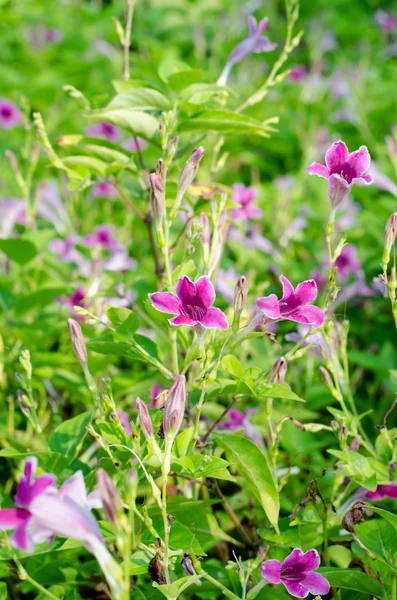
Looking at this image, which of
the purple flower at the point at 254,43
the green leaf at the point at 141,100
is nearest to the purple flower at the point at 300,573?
the green leaf at the point at 141,100

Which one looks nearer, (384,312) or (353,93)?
(384,312)

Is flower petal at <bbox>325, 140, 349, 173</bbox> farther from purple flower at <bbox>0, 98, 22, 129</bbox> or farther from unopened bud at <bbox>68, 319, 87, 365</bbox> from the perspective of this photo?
purple flower at <bbox>0, 98, 22, 129</bbox>

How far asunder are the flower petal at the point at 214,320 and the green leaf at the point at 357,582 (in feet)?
1.44

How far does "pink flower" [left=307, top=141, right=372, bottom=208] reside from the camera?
117 cm

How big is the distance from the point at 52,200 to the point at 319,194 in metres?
1.08

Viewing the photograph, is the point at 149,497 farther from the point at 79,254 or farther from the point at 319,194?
the point at 319,194

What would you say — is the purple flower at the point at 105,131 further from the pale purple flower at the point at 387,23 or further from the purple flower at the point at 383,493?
the pale purple flower at the point at 387,23

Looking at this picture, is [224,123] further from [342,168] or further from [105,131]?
[105,131]

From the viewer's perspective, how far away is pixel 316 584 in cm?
107

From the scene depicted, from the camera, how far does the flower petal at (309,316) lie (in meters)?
1.08

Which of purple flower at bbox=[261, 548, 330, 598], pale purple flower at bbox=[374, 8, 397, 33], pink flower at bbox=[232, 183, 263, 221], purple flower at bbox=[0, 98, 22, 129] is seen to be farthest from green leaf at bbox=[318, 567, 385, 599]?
pale purple flower at bbox=[374, 8, 397, 33]

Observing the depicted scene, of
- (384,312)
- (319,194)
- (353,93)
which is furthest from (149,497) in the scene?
(353,93)

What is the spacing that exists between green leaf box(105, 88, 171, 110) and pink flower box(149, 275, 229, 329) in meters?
0.51

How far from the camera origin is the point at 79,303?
1.82 meters
